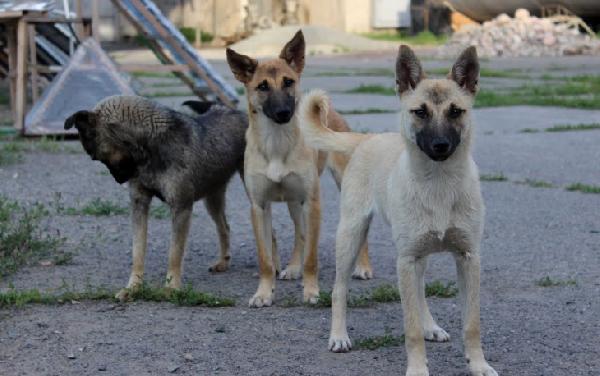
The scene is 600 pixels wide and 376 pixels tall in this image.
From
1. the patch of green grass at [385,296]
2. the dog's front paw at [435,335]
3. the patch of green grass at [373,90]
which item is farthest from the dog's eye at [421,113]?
the patch of green grass at [373,90]

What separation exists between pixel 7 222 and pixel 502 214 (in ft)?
11.0

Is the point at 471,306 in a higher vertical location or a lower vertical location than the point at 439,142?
lower

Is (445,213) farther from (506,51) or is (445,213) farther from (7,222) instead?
(506,51)

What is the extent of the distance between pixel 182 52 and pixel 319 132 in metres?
7.06

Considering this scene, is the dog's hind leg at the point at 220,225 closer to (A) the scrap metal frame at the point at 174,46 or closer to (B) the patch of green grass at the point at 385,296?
(B) the patch of green grass at the point at 385,296

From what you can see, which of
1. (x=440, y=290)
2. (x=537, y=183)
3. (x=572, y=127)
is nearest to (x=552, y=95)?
(x=572, y=127)

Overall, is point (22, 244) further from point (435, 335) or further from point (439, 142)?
point (439, 142)

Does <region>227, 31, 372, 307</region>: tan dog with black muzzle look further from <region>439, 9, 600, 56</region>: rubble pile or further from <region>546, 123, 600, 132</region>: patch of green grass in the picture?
<region>439, 9, 600, 56</region>: rubble pile

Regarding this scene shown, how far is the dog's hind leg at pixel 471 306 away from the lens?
4.32 meters

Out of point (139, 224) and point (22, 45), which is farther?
point (22, 45)

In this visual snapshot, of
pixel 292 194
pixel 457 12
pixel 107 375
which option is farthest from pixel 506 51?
pixel 107 375

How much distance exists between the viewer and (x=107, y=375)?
4355 millimetres

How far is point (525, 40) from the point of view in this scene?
93.0 feet

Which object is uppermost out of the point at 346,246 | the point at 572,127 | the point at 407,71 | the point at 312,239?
the point at 407,71
